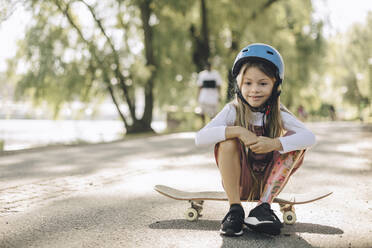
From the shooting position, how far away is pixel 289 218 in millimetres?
3182

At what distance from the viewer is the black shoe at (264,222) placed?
2773 millimetres

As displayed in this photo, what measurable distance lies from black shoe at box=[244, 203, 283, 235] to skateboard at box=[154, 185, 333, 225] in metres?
0.35

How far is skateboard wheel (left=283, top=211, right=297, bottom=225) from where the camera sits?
10.4 ft

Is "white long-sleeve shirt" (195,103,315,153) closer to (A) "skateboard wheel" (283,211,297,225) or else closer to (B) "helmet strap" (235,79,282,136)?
(B) "helmet strap" (235,79,282,136)

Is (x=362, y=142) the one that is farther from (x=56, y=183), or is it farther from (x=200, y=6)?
(x=200, y=6)

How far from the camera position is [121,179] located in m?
5.25

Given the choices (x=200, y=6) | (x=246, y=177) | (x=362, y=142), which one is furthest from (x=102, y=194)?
(x=200, y=6)

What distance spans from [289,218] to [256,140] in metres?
0.66

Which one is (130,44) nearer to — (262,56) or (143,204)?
(143,204)

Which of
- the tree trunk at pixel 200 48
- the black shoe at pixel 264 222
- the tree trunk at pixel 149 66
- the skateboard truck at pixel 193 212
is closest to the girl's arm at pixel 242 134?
the black shoe at pixel 264 222

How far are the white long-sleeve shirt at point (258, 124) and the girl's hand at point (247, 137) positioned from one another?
119 mm

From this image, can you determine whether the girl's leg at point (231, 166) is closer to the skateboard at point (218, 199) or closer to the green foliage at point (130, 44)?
the skateboard at point (218, 199)

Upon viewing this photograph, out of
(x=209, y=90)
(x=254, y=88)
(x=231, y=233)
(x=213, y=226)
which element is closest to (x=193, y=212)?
(x=213, y=226)

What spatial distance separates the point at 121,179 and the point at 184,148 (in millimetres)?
3444
